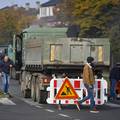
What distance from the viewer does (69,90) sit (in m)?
19.9

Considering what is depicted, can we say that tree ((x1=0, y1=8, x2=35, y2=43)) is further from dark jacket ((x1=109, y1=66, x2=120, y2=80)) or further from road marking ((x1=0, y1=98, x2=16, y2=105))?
road marking ((x1=0, y1=98, x2=16, y2=105))

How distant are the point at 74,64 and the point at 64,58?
0.41 meters

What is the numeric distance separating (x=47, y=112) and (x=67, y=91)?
1586 millimetres

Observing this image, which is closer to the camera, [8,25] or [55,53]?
[55,53]

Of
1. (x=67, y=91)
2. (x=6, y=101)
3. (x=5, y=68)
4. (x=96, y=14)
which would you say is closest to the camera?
(x=67, y=91)

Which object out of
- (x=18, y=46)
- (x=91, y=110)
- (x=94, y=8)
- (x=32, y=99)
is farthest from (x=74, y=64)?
(x=94, y=8)

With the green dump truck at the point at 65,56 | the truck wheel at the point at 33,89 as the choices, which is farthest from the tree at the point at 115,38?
the green dump truck at the point at 65,56

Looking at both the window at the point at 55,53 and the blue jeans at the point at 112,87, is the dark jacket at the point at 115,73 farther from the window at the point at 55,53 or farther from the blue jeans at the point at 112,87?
the window at the point at 55,53

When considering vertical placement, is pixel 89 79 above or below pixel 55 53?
below

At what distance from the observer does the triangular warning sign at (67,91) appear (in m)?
19.8

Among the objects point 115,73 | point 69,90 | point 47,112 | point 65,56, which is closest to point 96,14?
point 115,73

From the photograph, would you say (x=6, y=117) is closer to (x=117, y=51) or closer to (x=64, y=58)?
(x=64, y=58)

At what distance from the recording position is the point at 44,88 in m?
21.0

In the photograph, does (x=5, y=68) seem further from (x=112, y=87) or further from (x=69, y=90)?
(x=69, y=90)
